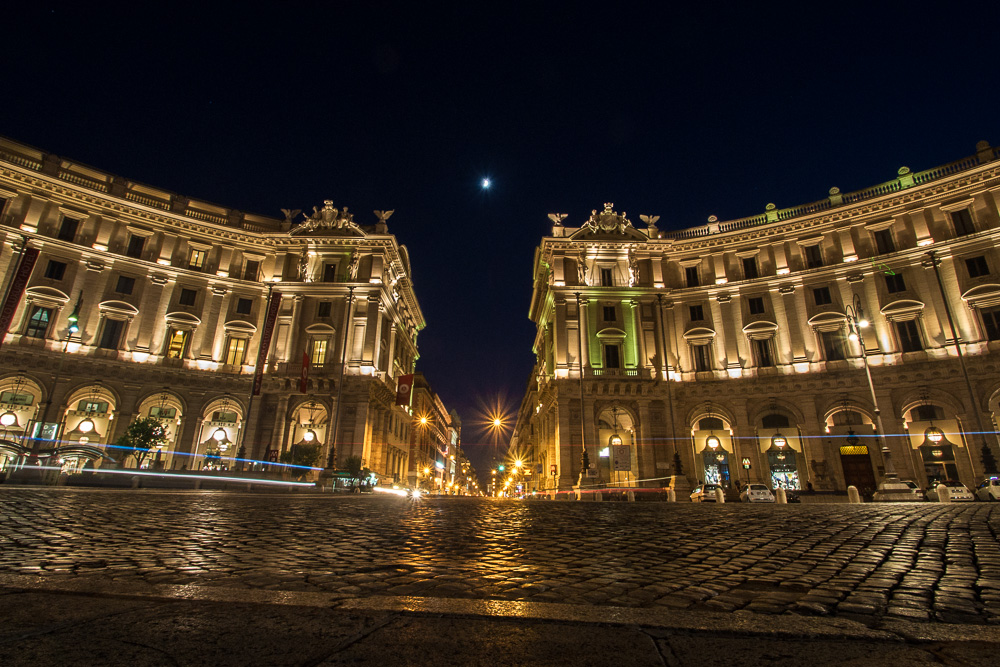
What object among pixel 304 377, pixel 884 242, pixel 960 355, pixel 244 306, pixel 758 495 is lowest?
pixel 758 495

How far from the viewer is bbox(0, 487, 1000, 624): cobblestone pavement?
126 inches

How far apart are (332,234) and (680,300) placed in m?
27.2

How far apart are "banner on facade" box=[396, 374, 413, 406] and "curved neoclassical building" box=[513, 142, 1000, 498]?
1078 cm

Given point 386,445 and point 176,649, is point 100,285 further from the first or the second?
point 176,649

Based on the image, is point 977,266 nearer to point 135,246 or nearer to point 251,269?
point 251,269

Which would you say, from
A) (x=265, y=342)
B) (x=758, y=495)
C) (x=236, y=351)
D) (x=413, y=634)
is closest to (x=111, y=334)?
(x=236, y=351)

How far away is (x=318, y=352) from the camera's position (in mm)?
37125

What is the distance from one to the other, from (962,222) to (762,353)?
1370cm

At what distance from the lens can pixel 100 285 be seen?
34.3m

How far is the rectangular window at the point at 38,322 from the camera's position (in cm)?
3150

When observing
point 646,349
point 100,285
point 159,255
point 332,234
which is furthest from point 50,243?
point 646,349

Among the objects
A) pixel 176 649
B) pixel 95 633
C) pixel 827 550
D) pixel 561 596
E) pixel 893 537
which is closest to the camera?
pixel 176 649

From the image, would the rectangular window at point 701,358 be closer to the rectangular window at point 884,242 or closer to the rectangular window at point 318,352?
the rectangular window at point 884,242

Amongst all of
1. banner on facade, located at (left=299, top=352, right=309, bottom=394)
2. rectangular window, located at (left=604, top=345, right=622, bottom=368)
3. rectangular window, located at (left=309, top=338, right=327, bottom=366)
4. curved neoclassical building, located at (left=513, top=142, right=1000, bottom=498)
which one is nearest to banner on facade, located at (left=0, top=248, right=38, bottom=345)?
banner on facade, located at (left=299, top=352, right=309, bottom=394)
